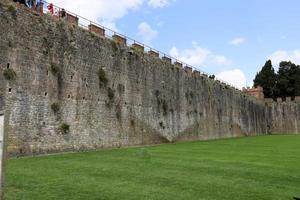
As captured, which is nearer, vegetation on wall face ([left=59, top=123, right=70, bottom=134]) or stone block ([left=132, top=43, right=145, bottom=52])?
vegetation on wall face ([left=59, top=123, right=70, bottom=134])

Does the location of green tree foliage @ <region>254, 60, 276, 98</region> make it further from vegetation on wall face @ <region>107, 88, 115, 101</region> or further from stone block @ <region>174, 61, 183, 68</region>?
vegetation on wall face @ <region>107, 88, 115, 101</region>

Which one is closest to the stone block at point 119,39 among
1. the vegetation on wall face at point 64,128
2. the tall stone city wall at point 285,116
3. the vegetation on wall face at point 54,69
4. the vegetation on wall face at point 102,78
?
the vegetation on wall face at point 102,78

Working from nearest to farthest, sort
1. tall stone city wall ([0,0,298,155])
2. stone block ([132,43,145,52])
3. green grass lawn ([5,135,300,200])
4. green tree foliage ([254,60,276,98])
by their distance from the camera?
1. green grass lawn ([5,135,300,200])
2. tall stone city wall ([0,0,298,155])
3. stone block ([132,43,145,52])
4. green tree foliage ([254,60,276,98])

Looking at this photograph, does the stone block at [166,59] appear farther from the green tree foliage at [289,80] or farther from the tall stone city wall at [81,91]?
the green tree foliage at [289,80]

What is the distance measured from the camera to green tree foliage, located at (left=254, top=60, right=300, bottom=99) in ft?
232

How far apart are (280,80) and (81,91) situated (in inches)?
2240

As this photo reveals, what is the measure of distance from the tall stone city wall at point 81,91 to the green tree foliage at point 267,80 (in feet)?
135

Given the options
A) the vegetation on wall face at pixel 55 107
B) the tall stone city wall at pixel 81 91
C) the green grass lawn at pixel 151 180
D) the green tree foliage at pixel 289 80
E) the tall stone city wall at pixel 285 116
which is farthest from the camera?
the green tree foliage at pixel 289 80

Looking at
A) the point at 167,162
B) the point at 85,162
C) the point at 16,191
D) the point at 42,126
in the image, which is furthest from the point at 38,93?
the point at 16,191

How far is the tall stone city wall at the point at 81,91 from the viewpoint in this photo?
17359 mm

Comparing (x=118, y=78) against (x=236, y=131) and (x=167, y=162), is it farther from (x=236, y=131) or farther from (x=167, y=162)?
(x=236, y=131)

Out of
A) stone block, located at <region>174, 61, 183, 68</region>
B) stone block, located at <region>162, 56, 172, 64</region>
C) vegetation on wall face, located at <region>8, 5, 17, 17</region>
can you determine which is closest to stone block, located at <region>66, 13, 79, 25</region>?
vegetation on wall face, located at <region>8, 5, 17, 17</region>

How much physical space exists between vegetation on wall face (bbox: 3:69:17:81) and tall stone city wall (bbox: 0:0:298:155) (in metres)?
0.13

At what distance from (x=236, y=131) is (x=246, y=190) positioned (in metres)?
36.0
